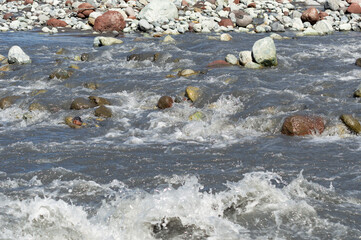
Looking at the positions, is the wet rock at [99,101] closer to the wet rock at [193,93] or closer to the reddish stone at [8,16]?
A: the wet rock at [193,93]

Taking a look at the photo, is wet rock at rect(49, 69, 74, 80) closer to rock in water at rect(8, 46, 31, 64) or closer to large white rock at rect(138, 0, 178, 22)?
rock in water at rect(8, 46, 31, 64)

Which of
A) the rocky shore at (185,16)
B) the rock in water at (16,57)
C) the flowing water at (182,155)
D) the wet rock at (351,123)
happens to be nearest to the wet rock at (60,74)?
the flowing water at (182,155)

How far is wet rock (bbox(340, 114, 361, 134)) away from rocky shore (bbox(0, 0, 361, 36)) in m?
11.8

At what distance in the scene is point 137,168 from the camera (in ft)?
25.5

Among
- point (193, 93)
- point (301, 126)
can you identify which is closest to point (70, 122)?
point (193, 93)

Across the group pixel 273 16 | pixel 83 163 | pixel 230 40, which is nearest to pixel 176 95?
pixel 83 163

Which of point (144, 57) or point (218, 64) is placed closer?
point (218, 64)

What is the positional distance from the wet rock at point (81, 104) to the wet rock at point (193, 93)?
226 centimetres

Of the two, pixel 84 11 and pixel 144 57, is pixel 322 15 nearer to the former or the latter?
pixel 144 57

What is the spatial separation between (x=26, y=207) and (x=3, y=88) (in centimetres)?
813

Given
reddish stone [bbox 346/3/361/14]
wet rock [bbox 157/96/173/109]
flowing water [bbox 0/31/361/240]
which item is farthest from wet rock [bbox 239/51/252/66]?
reddish stone [bbox 346/3/361/14]

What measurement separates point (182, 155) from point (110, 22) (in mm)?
16751

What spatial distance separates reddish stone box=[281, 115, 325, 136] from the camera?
944cm

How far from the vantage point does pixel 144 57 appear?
16.1 metres
